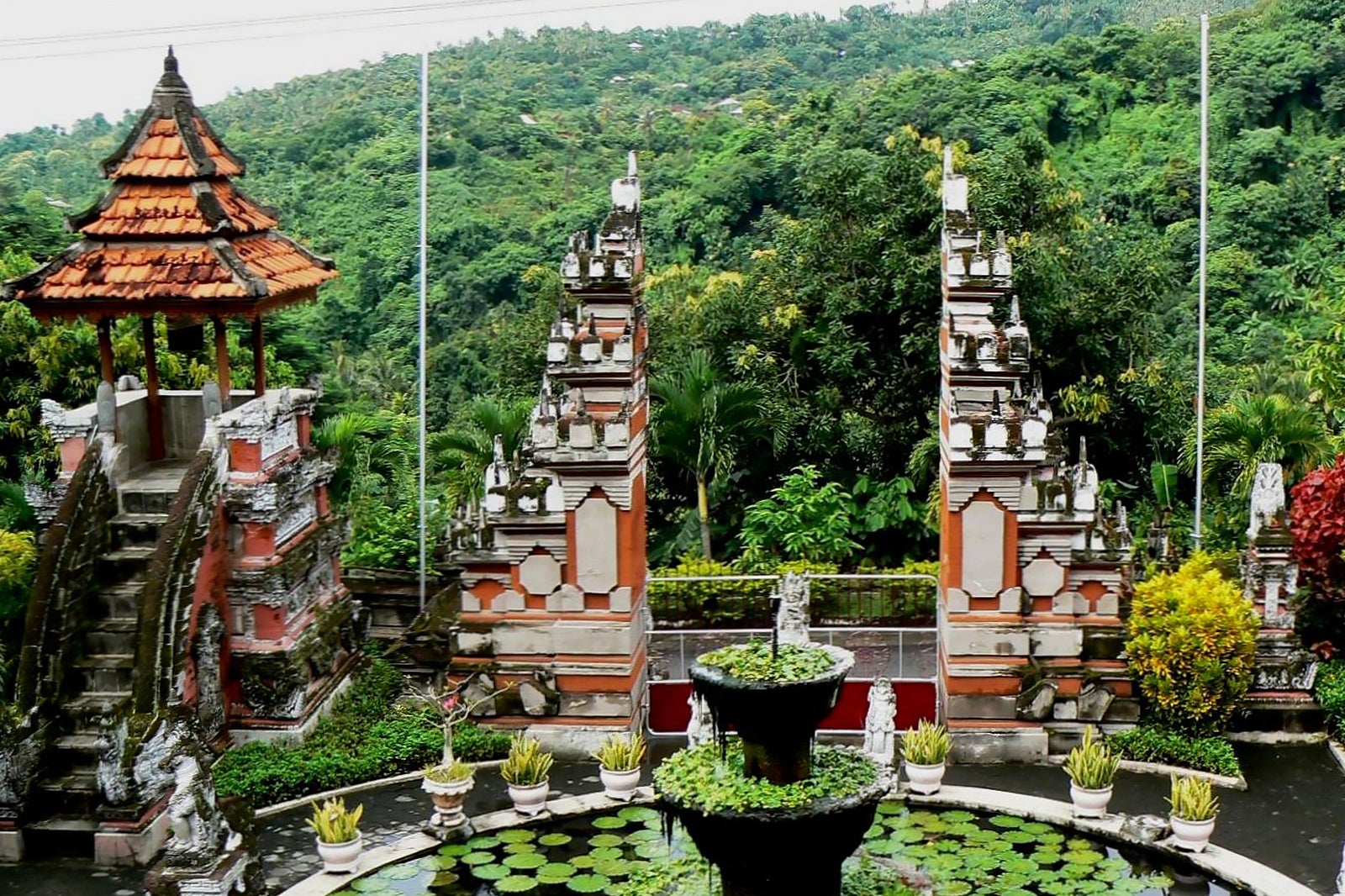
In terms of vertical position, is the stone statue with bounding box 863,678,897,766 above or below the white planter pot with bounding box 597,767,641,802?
above

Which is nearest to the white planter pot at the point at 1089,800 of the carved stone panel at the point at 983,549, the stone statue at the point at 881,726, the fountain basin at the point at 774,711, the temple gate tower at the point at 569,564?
the stone statue at the point at 881,726

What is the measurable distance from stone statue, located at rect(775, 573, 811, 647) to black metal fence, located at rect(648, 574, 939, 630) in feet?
9.72

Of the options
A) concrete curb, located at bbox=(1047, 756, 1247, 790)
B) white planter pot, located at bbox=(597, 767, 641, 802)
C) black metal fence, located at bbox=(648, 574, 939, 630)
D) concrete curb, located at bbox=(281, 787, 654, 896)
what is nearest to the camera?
concrete curb, located at bbox=(281, 787, 654, 896)

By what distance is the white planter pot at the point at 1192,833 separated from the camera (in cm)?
1355

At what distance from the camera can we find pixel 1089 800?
14258 mm

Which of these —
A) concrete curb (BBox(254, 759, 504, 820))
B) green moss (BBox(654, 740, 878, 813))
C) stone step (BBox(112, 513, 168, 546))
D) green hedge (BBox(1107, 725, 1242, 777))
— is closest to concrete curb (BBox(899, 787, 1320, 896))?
green hedge (BBox(1107, 725, 1242, 777))

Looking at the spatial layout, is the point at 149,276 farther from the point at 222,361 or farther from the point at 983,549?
the point at 983,549

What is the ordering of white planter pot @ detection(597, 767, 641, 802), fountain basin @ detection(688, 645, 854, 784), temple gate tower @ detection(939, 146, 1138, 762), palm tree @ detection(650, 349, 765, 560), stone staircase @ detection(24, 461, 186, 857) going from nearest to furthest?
fountain basin @ detection(688, 645, 854, 784) < stone staircase @ detection(24, 461, 186, 857) < white planter pot @ detection(597, 767, 641, 802) < temple gate tower @ detection(939, 146, 1138, 762) < palm tree @ detection(650, 349, 765, 560)

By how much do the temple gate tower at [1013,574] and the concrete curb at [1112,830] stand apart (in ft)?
4.15

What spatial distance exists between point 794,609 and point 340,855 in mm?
4580

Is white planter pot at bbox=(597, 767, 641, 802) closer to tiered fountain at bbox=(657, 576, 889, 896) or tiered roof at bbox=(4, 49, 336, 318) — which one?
tiered fountain at bbox=(657, 576, 889, 896)

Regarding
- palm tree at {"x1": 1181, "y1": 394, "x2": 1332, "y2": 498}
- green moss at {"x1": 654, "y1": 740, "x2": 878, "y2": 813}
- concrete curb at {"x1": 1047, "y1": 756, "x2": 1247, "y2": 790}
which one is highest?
palm tree at {"x1": 1181, "y1": 394, "x2": 1332, "y2": 498}

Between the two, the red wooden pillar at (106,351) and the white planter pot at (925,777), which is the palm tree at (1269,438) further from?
the red wooden pillar at (106,351)

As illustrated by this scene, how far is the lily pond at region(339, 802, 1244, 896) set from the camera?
42.9 feet
